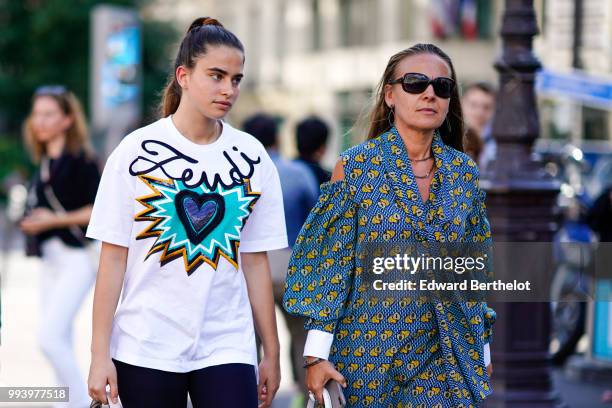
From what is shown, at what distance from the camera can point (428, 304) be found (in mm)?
4195

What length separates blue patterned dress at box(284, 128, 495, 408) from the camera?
163 inches

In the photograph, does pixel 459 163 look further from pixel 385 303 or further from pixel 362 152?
pixel 385 303

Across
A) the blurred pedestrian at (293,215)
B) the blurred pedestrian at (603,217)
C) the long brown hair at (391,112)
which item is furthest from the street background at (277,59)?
the long brown hair at (391,112)

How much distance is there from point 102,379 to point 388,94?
1.31 meters

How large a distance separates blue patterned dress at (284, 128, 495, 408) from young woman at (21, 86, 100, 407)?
3593mm

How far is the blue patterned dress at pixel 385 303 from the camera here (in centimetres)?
414

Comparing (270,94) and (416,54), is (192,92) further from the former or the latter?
(270,94)

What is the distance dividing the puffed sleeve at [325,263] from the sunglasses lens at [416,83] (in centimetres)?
39

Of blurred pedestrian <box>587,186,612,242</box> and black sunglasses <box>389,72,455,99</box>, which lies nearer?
black sunglasses <box>389,72,455,99</box>

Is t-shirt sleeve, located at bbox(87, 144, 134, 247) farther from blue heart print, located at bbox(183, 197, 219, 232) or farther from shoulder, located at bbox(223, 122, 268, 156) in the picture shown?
shoulder, located at bbox(223, 122, 268, 156)

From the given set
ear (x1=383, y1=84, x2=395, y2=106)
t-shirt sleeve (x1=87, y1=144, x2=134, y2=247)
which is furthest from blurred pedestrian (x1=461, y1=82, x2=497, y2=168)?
t-shirt sleeve (x1=87, y1=144, x2=134, y2=247)

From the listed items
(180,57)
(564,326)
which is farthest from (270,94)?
(180,57)

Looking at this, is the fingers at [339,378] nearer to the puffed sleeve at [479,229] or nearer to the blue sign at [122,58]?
the puffed sleeve at [479,229]

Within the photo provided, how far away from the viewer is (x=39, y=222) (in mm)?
7797
